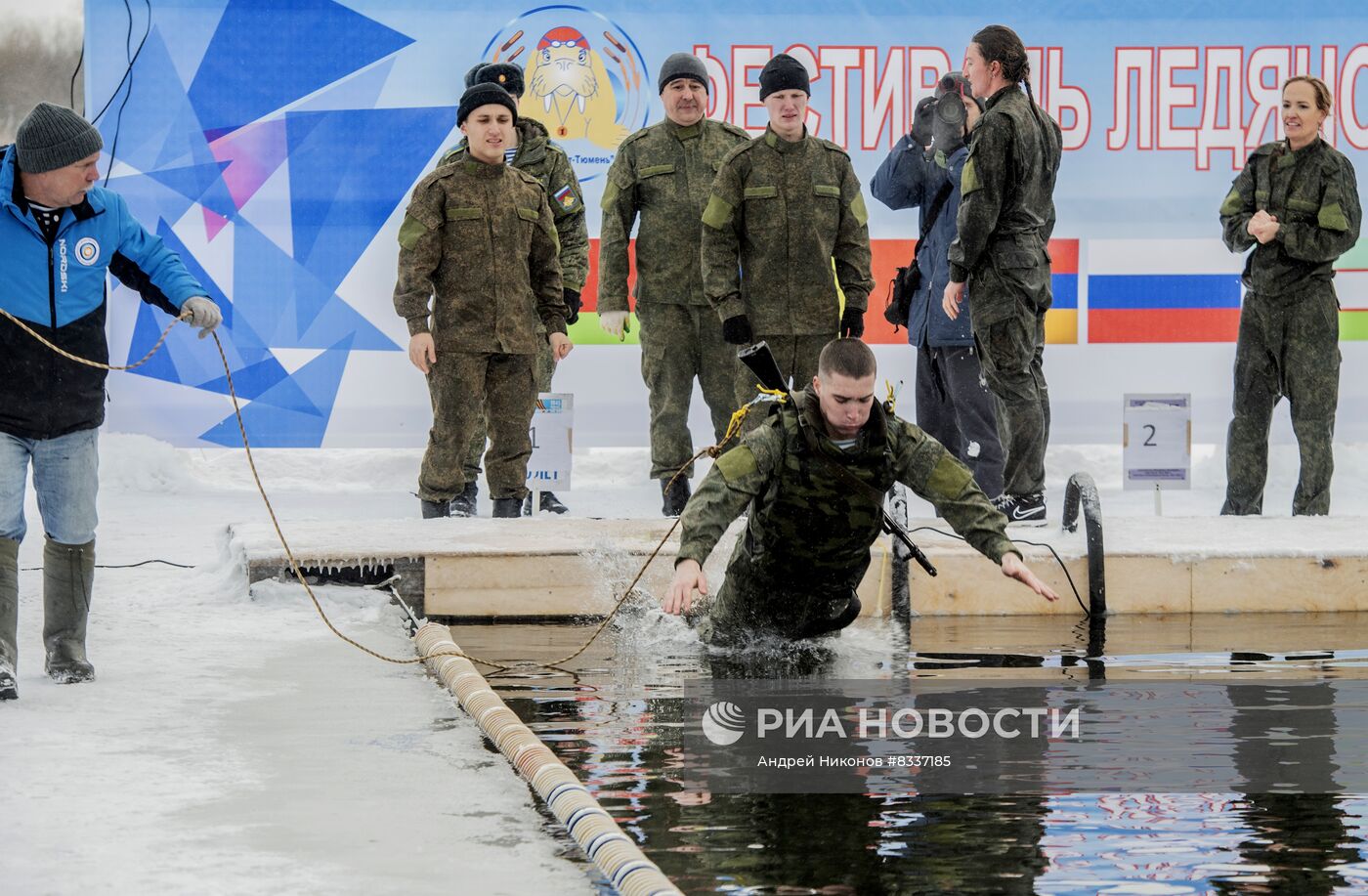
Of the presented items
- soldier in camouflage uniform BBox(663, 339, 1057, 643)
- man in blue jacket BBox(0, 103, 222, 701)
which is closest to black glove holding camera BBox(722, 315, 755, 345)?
soldier in camouflage uniform BBox(663, 339, 1057, 643)

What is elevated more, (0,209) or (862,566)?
(0,209)

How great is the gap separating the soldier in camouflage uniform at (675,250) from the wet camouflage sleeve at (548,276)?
247 mm

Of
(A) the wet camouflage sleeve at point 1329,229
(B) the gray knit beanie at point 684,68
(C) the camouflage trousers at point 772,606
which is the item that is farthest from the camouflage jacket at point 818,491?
(A) the wet camouflage sleeve at point 1329,229

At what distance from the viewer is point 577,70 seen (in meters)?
10.0

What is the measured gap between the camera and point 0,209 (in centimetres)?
514

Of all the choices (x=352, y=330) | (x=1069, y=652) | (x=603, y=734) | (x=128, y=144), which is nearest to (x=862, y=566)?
(x=1069, y=652)

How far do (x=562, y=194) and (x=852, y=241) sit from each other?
1619mm

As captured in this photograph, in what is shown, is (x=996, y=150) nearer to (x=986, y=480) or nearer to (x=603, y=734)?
(x=986, y=480)

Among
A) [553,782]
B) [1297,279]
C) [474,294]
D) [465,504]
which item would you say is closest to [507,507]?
[465,504]

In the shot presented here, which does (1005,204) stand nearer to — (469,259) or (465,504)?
(469,259)

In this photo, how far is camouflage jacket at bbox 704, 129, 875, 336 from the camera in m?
7.85

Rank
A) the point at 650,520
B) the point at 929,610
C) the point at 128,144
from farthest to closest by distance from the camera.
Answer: the point at 128,144 → the point at 650,520 → the point at 929,610

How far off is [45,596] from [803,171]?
3.86 m

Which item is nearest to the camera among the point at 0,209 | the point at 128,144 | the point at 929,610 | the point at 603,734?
the point at 603,734
